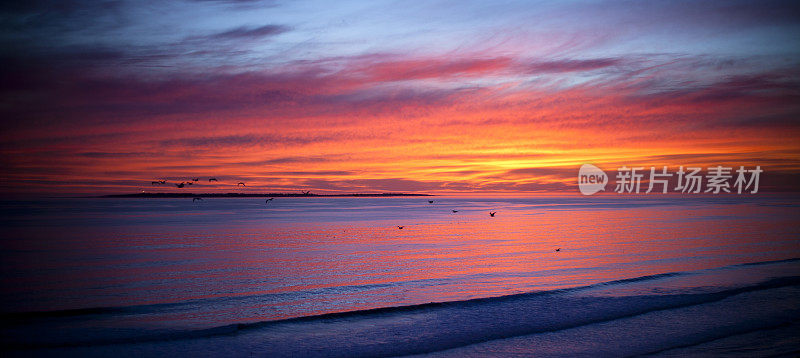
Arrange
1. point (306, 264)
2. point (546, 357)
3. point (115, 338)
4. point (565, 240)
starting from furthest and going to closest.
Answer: point (565, 240) < point (306, 264) < point (115, 338) < point (546, 357)

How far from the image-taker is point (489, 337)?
10164mm

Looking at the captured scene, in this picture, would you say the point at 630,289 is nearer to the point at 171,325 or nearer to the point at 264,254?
the point at 171,325

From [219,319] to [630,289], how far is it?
11.3 metres

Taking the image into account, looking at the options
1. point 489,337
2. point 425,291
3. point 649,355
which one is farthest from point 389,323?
point 649,355

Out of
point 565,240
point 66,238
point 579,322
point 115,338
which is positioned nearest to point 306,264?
point 115,338

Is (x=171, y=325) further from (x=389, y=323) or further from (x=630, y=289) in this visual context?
(x=630, y=289)

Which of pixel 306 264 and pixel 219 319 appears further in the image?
pixel 306 264

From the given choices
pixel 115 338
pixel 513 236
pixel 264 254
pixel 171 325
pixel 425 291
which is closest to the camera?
pixel 115 338

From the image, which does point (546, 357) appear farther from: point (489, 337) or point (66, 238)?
point (66, 238)

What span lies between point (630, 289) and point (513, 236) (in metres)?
16.6

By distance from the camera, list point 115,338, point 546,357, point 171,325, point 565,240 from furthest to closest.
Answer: point 565,240, point 171,325, point 115,338, point 546,357

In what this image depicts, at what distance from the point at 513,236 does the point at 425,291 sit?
1797 centimetres

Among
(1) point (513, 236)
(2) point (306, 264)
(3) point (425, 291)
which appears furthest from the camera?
(1) point (513, 236)

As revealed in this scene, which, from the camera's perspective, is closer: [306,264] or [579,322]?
[579,322]
